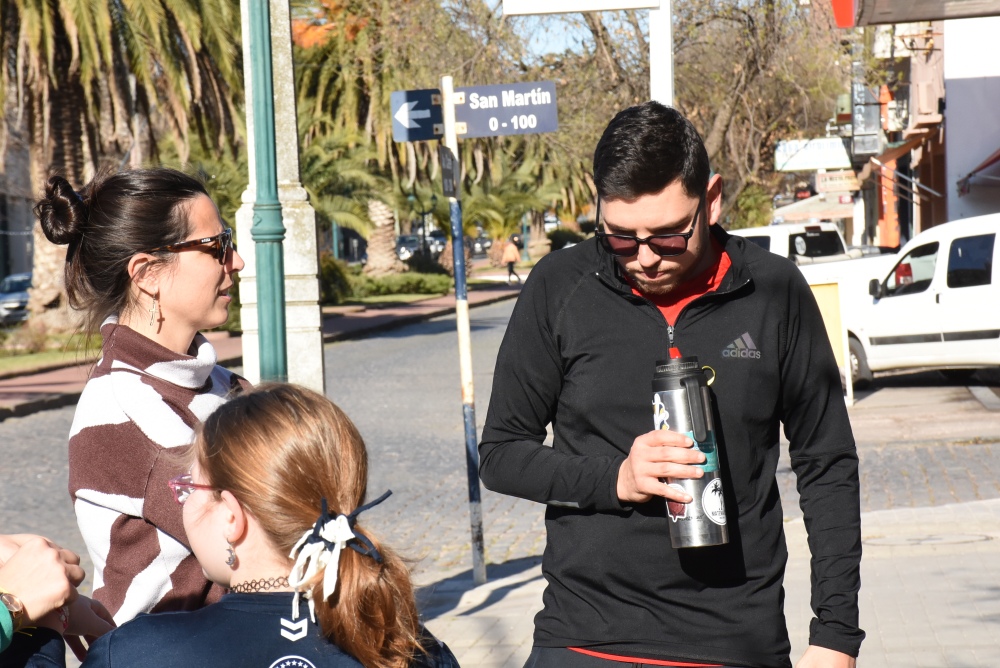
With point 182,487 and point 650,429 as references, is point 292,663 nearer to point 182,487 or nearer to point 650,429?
point 182,487

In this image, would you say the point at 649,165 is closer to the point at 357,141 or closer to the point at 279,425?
the point at 279,425

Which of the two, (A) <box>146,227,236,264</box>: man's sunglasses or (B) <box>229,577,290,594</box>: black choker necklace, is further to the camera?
(A) <box>146,227,236,264</box>: man's sunglasses

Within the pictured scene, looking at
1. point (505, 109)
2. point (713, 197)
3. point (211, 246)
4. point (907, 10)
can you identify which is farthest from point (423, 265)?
point (211, 246)

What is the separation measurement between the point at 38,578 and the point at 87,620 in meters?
0.26

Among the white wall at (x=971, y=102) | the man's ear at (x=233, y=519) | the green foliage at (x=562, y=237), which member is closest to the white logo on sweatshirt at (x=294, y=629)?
the man's ear at (x=233, y=519)

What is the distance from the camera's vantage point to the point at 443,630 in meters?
6.43

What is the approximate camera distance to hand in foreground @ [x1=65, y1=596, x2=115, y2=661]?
6.81ft

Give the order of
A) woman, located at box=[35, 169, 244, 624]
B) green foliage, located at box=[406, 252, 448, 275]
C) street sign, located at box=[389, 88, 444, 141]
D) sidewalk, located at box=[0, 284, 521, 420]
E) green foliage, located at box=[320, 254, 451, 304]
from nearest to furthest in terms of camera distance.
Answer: woman, located at box=[35, 169, 244, 624] → street sign, located at box=[389, 88, 444, 141] → sidewalk, located at box=[0, 284, 521, 420] → green foliage, located at box=[320, 254, 451, 304] → green foliage, located at box=[406, 252, 448, 275]

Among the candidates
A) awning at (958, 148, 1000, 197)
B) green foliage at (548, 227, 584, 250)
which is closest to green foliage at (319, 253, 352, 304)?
awning at (958, 148, 1000, 197)

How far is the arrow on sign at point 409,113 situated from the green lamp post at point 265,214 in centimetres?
167

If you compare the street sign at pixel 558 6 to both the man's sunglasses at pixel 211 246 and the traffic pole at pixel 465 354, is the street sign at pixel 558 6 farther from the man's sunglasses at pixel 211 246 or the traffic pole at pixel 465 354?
the man's sunglasses at pixel 211 246

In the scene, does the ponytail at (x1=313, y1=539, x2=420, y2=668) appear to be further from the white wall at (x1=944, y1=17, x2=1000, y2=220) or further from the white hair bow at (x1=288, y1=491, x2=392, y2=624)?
the white wall at (x1=944, y1=17, x2=1000, y2=220)

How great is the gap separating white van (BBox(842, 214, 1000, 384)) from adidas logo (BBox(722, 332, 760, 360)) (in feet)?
41.7

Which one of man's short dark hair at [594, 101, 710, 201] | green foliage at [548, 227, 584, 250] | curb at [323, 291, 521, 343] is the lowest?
curb at [323, 291, 521, 343]
